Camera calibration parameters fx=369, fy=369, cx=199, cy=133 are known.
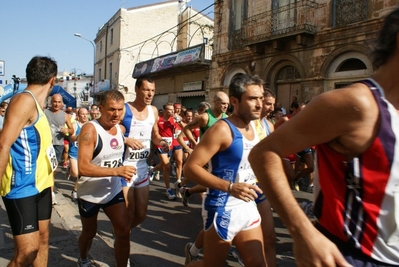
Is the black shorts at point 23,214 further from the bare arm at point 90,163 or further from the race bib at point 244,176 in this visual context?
the race bib at point 244,176

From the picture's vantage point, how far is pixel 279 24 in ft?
54.0

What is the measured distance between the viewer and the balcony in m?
15.0

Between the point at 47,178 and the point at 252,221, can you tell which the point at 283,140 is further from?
the point at 47,178

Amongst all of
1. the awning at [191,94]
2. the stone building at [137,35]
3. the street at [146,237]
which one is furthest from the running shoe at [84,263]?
the stone building at [137,35]

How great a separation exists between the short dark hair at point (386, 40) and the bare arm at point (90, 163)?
7.47ft

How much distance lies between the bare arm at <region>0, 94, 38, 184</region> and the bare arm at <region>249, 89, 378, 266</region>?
1976 mm

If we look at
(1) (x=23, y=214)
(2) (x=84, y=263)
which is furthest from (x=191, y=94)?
(1) (x=23, y=214)

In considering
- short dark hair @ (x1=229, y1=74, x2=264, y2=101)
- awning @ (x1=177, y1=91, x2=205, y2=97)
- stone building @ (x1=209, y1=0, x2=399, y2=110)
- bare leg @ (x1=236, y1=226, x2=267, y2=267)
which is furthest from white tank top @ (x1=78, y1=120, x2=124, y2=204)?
awning @ (x1=177, y1=91, x2=205, y2=97)

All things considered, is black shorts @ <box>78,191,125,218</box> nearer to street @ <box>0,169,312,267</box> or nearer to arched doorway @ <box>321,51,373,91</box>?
street @ <box>0,169,312,267</box>

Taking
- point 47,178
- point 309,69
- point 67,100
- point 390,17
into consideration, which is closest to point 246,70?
point 309,69

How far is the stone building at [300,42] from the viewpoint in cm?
1332

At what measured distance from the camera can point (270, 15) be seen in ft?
55.2

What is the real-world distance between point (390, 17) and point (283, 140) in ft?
1.99

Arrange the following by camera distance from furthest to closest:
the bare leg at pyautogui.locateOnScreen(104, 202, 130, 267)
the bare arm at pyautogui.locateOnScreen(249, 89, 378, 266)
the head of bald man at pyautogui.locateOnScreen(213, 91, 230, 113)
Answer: the head of bald man at pyautogui.locateOnScreen(213, 91, 230, 113) → the bare leg at pyautogui.locateOnScreen(104, 202, 130, 267) → the bare arm at pyautogui.locateOnScreen(249, 89, 378, 266)
